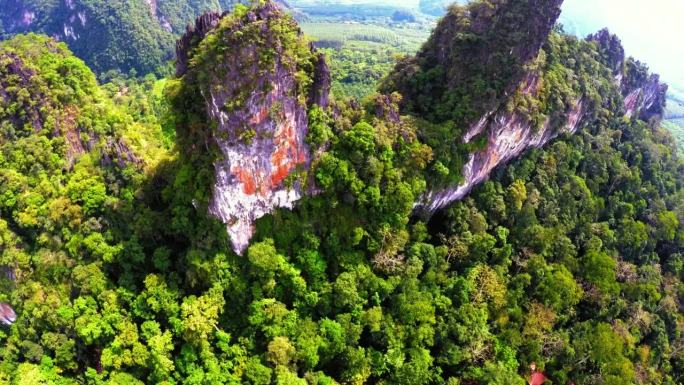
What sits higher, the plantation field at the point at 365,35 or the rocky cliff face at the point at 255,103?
the rocky cliff face at the point at 255,103

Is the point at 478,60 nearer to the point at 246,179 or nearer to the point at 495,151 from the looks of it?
the point at 495,151

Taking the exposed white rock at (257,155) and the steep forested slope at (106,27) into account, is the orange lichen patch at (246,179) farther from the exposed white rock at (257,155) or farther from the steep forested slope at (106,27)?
the steep forested slope at (106,27)

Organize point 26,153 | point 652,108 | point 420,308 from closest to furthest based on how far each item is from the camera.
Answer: point 420,308 → point 26,153 → point 652,108

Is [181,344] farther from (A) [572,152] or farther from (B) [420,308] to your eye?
(A) [572,152]

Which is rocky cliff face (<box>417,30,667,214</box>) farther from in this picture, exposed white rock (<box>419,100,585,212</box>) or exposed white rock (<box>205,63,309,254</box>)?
exposed white rock (<box>205,63,309,254</box>)

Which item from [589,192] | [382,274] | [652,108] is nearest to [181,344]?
[382,274]

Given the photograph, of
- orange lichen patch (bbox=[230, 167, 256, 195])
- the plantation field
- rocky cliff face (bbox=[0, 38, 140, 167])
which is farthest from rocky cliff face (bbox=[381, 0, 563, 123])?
the plantation field

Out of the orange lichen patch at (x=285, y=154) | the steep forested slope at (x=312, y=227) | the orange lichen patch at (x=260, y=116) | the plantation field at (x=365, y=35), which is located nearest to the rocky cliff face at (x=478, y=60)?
the steep forested slope at (x=312, y=227)
